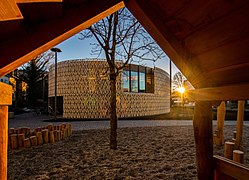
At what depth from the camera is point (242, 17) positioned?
119 centimetres

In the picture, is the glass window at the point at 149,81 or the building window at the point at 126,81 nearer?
the building window at the point at 126,81

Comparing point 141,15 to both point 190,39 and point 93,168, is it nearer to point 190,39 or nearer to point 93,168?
point 190,39

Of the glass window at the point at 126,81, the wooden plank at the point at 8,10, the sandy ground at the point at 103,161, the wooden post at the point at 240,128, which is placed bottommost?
the sandy ground at the point at 103,161

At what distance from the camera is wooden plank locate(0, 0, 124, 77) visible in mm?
1446

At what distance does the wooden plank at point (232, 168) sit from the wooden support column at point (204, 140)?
0.22ft

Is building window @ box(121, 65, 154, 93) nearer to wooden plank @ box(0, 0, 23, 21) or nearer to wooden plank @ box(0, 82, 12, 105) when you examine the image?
wooden plank @ box(0, 82, 12, 105)

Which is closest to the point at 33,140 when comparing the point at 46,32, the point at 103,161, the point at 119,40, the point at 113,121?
the point at 113,121

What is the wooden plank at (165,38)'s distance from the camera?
1.62 metres

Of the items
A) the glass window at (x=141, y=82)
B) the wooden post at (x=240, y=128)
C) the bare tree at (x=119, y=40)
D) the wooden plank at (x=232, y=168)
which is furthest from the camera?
the glass window at (x=141, y=82)

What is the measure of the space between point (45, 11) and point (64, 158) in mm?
3763

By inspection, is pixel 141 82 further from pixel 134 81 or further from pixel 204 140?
pixel 204 140

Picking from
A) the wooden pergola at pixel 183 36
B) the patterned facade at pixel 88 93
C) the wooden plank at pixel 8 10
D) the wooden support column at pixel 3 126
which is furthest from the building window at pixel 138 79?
the wooden plank at pixel 8 10

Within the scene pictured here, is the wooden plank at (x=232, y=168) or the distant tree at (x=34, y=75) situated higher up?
the distant tree at (x=34, y=75)

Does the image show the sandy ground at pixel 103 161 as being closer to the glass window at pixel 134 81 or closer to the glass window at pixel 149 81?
the glass window at pixel 134 81
